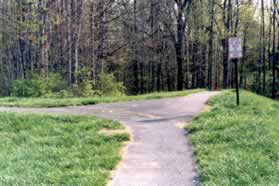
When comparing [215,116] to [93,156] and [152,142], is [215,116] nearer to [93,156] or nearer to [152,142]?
[152,142]

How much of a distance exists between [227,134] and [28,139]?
4164mm

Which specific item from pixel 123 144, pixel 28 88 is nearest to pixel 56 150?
pixel 123 144

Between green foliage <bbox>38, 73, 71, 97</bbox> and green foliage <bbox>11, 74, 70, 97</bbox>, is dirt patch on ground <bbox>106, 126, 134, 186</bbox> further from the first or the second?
green foliage <bbox>38, 73, 71, 97</bbox>

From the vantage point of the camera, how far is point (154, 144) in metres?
6.27

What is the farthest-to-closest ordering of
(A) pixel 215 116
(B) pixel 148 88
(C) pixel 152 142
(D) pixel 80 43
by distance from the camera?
(B) pixel 148 88 → (D) pixel 80 43 → (A) pixel 215 116 → (C) pixel 152 142

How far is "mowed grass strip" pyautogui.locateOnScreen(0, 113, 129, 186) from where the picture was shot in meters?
4.64

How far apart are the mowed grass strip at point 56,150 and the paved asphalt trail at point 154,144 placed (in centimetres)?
32

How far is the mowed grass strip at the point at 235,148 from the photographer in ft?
14.3

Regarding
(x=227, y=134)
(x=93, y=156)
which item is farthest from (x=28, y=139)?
(x=227, y=134)

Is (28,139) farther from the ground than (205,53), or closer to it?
closer to it

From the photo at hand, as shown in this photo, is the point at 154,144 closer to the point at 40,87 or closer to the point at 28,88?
the point at 40,87

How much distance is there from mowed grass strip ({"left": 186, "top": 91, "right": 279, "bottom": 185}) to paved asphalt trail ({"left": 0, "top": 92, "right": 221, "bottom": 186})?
0.85 feet

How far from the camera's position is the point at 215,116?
8.38m

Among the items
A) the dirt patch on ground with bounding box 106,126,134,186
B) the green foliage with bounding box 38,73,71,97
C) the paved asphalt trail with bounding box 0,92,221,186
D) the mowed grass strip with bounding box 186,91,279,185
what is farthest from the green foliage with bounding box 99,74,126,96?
the dirt patch on ground with bounding box 106,126,134,186
